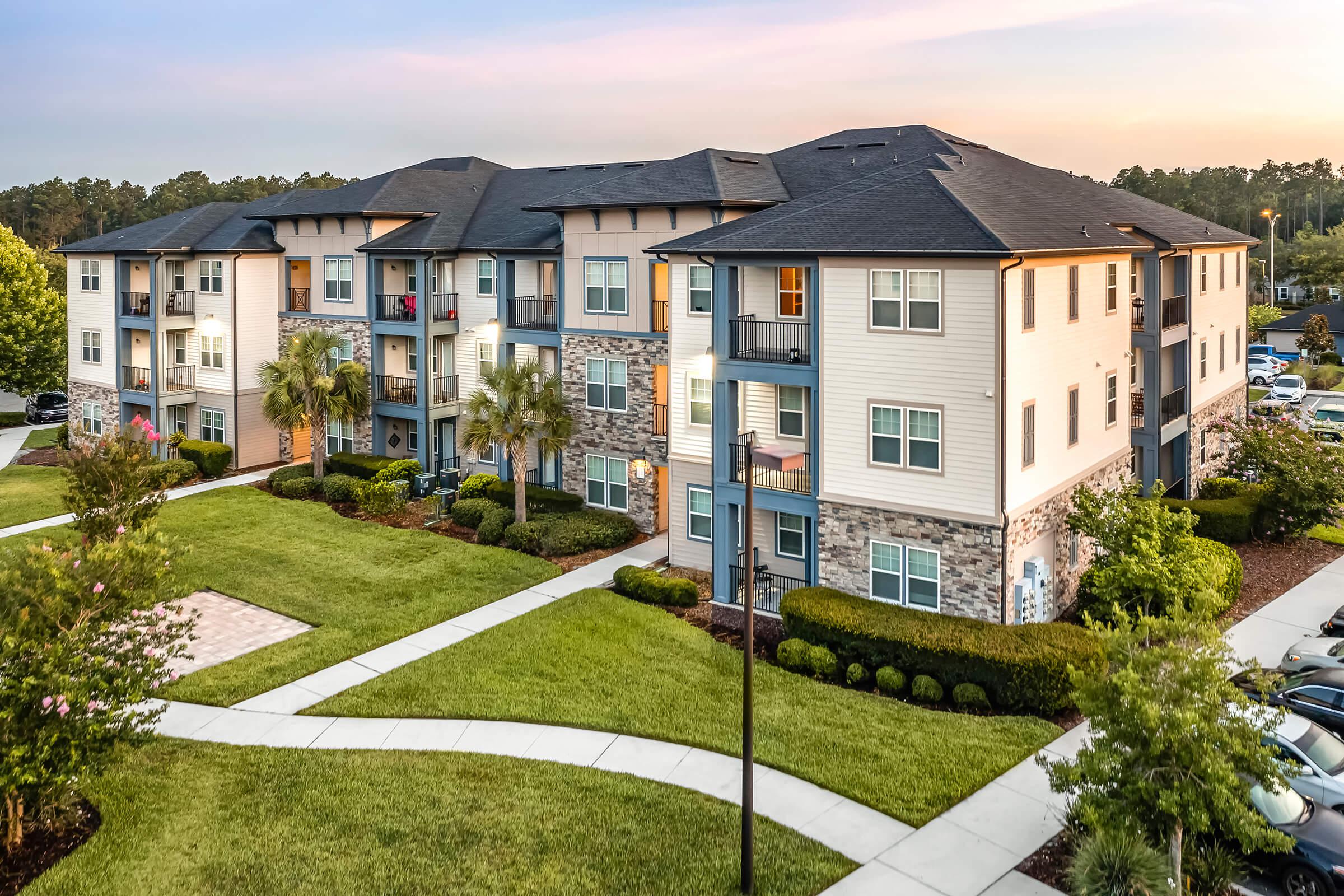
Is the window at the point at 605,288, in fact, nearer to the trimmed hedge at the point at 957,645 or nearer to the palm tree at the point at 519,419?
the palm tree at the point at 519,419

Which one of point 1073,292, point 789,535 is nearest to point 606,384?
point 789,535

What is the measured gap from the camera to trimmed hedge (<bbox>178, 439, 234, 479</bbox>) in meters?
40.2

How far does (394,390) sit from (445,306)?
394 cm

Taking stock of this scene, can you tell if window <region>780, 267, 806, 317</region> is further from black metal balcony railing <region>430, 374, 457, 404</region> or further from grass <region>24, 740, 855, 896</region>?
black metal balcony railing <region>430, 374, 457, 404</region>

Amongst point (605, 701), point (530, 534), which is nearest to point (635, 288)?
point (530, 534)

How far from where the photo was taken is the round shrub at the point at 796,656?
Result: 69.2 ft

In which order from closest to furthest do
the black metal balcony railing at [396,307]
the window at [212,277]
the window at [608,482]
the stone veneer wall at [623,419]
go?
the stone veneer wall at [623,419], the window at [608,482], the black metal balcony railing at [396,307], the window at [212,277]

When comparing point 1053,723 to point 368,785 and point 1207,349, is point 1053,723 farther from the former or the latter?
point 1207,349

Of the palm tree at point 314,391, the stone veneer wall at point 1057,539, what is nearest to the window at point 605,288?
the palm tree at point 314,391

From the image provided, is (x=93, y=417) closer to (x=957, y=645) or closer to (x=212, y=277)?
(x=212, y=277)

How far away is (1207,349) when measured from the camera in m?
36.3

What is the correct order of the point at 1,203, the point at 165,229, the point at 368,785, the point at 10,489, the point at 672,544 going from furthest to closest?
the point at 1,203
the point at 165,229
the point at 10,489
the point at 672,544
the point at 368,785

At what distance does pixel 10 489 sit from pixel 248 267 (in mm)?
11814

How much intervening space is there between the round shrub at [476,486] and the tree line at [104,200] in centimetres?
8245
